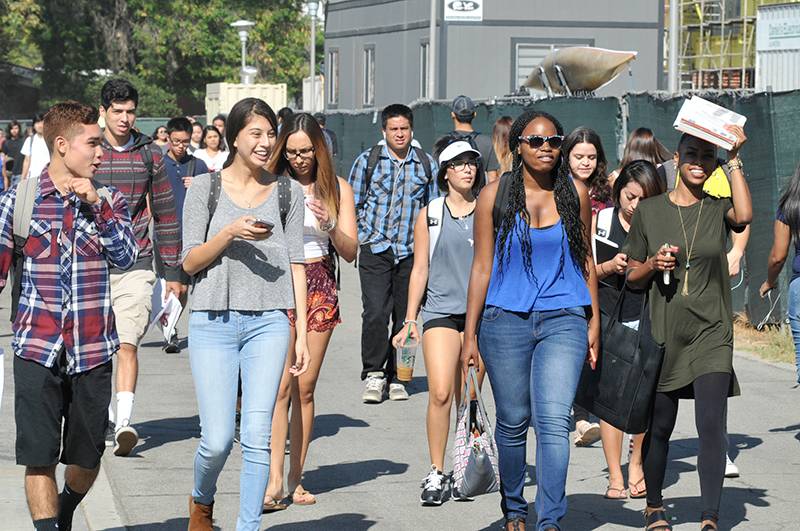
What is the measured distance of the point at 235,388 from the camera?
606cm

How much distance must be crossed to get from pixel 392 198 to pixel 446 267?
2.90 metres

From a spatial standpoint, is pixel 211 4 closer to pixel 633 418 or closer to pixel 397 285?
pixel 397 285

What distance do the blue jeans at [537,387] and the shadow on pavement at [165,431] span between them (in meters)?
3.05

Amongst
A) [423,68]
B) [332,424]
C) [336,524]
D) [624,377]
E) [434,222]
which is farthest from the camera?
[423,68]

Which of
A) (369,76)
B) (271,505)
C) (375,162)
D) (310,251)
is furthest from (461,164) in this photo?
(369,76)

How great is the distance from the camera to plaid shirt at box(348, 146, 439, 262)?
10820mm

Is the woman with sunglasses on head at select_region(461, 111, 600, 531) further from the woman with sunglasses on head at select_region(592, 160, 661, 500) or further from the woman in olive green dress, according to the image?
the woman with sunglasses on head at select_region(592, 160, 661, 500)

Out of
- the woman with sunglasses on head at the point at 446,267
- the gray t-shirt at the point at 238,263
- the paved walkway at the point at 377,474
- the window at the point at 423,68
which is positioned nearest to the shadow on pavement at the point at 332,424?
the paved walkway at the point at 377,474

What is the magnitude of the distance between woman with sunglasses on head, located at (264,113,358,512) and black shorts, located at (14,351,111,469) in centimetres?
137

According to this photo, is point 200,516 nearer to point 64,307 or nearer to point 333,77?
point 64,307

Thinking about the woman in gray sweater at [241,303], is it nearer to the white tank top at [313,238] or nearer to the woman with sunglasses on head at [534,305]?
the woman with sunglasses on head at [534,305]

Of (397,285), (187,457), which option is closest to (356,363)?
(397,285)

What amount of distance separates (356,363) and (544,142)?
6.35 metres

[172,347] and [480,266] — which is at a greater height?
[480,266]
